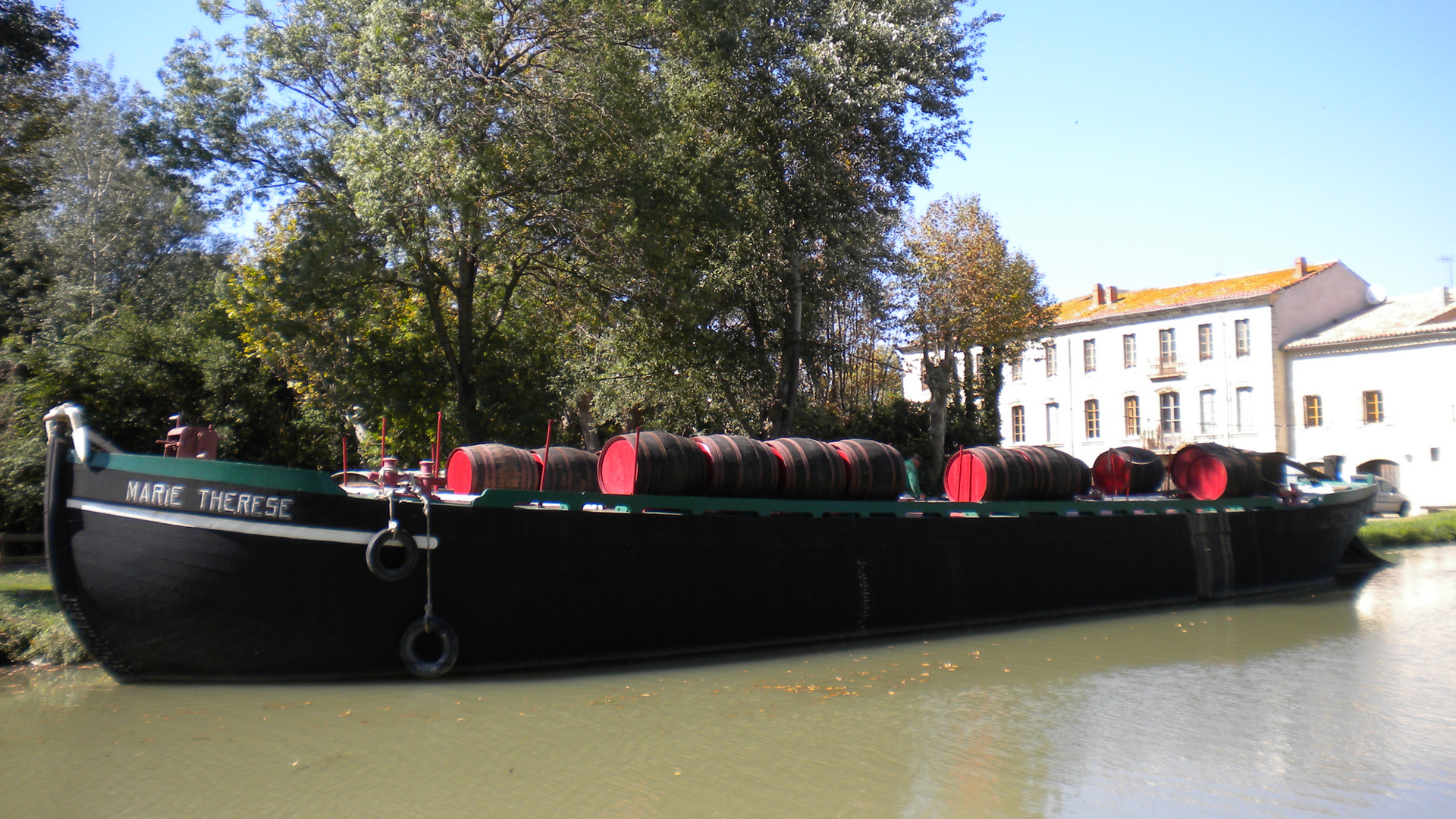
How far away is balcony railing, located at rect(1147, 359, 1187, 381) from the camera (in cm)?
4472

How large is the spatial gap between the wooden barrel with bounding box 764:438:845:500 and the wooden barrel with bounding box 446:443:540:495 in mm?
2780

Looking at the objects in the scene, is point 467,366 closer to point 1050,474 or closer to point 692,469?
point 692,469

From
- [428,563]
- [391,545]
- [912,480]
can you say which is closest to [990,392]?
[912,480]

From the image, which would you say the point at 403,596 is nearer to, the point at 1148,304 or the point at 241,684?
the point at 241,684

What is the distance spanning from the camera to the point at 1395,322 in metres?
40.9

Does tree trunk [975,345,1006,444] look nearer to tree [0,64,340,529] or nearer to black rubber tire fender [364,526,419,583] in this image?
tree [0,64,340,529]

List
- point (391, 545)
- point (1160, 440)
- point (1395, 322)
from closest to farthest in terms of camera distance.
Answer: point (391, 545), point (1395, 322), point (1160, 440)

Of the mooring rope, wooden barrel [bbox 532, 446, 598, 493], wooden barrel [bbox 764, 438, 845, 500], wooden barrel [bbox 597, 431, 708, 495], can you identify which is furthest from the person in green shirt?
the mooring rope

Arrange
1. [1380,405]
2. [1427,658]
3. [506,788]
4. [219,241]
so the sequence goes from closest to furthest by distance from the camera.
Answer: [506,788] < [1427,658] < [1380,405] < [219,241]

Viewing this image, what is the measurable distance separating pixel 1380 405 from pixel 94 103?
1955 inches

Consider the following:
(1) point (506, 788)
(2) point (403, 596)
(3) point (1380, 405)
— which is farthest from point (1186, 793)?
(3) point (1380, 405)

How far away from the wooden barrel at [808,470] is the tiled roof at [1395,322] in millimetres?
34689

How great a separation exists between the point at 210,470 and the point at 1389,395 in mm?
42114

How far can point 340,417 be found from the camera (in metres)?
24.1
